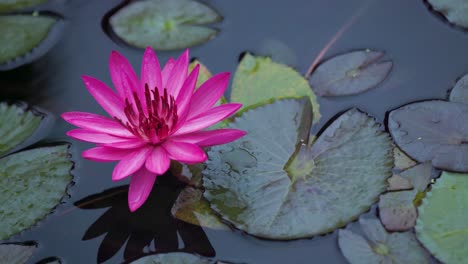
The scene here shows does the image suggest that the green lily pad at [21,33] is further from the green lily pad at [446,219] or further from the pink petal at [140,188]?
the green lily pad at [446,219]

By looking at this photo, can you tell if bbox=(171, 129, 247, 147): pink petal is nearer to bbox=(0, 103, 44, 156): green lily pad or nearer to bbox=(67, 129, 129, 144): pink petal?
bbox=(67, 129, 129, 144): pink petal

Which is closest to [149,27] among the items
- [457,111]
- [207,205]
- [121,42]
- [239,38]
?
[121,42]

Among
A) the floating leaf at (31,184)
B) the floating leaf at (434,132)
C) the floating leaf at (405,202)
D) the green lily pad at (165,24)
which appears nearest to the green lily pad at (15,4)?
the green lily pad at (165,24)

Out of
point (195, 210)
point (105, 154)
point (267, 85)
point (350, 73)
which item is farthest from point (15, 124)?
point (350, 73)

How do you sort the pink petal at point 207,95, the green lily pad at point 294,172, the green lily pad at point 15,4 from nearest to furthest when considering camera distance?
the green lily pad at point 294,172 < the pink petal at point 207,95 < the green lily pad at point 15,4

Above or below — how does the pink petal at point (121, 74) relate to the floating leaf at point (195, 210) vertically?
above

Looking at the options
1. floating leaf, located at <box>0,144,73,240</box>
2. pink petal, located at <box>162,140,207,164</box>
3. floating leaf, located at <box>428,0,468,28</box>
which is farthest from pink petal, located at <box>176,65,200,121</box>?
floating leaf, located at <box>428,0,468,28</box>

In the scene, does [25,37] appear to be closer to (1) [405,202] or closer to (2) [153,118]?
(2) [153,118]
